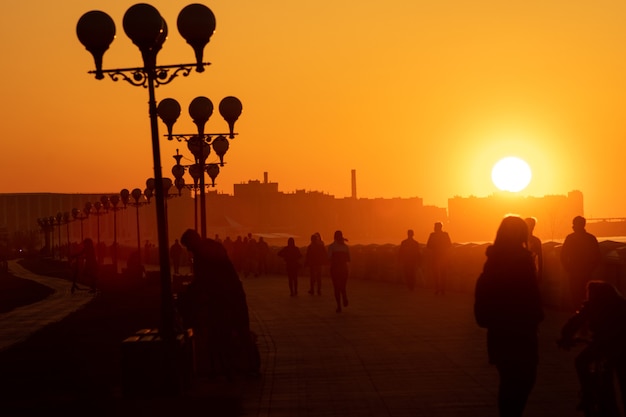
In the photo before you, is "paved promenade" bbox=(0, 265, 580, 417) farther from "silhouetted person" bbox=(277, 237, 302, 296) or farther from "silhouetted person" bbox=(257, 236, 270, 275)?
"silhouetted person" bbox=(257, 236, 270, 275)

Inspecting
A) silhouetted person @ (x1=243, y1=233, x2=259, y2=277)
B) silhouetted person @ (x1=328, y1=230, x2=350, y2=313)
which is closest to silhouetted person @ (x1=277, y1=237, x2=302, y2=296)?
silhouetted person @ (x1=328, y1=230, x2=350, y2=313)

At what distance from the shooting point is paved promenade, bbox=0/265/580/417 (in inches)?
444

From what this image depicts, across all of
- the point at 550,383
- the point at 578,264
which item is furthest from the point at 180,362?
the point at 578,264

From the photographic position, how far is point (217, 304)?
13562 millimetres

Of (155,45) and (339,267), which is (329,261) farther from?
(155,45)

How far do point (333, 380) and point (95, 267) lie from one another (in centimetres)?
2427

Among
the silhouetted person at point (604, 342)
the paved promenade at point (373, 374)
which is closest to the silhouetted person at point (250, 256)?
the paved promenade at point (373, 374)

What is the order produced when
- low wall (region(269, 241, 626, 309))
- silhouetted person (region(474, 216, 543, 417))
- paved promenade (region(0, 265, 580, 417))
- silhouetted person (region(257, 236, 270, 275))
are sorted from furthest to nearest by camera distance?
1. silhouetted person (region(257, 236, 270, 275))
2. low wall (region(269, 241, 626, 309))
3. paved promenade (region(0, 265, 580, 417))
4. silhouetted person (region(474, 216, 543, 417))

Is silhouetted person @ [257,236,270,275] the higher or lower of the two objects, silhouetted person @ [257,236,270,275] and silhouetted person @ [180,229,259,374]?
the lower

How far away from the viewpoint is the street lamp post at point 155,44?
13.1 metres

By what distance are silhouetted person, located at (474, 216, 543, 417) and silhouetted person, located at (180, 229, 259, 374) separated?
4535 millimetres

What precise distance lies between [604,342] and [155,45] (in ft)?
23.2

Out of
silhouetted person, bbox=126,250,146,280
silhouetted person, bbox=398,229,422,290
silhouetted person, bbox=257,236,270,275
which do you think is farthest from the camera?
silhouetted person, bbox=257,236,270,275

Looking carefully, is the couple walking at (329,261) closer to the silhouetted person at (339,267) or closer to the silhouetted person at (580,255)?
the silhouetted person at (339,267)
